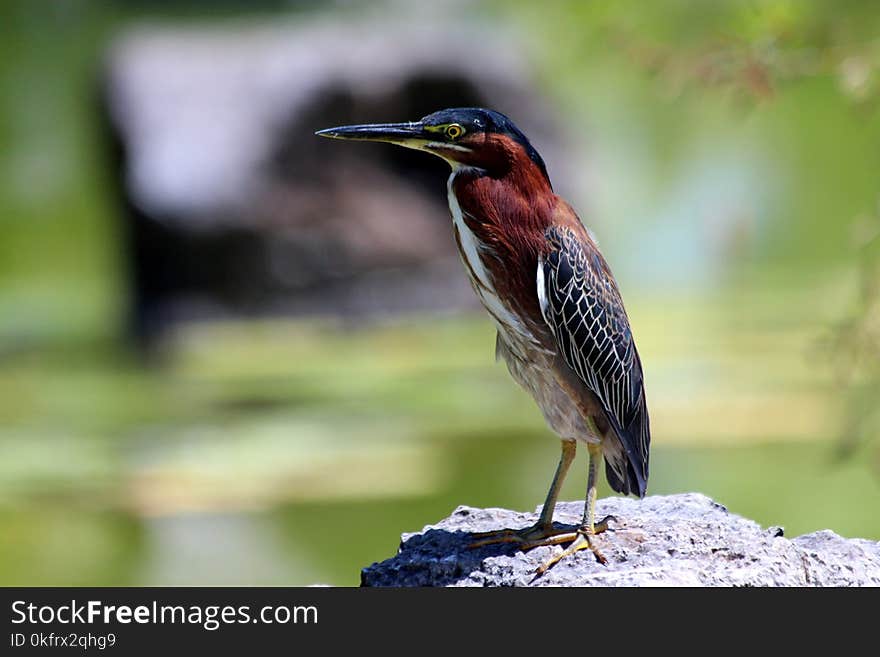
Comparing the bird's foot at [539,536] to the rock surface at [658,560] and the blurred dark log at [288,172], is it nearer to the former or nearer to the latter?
the rock surface at [658,560]

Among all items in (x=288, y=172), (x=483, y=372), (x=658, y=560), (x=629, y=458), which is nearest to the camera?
(x=658, y=560)

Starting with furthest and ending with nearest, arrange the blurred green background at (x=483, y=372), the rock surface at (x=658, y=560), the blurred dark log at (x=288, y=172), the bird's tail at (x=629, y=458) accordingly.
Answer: the blurred dark log at (x=288, y=172) → the blurred green background at (x=483, y=372) → the bird's tail at (x=629, y=458) → the rock surface at (x=658, y=560)

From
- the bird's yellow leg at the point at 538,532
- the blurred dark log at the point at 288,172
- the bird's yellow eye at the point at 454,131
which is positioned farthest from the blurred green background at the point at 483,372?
the bird's yellow eye at the point at 454,131

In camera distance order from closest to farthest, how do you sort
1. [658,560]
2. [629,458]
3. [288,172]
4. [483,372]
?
[658,560] → [629,458] → [483,372] → [288,172]

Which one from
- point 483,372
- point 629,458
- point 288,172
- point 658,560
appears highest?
point 288,172

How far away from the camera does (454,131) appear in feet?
5.34

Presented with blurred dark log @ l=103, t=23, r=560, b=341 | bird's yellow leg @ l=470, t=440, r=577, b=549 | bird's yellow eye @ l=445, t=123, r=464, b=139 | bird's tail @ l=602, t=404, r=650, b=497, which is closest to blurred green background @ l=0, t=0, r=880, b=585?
blurred dark log @ l=103, t=23, r=560, b=341

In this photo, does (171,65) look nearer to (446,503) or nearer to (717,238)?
(717,238)

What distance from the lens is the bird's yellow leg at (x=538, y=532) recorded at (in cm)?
167

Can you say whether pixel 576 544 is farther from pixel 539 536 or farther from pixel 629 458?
pixel 629 458

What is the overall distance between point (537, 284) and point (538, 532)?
310mm

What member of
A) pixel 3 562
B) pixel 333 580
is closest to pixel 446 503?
pixel 333 580

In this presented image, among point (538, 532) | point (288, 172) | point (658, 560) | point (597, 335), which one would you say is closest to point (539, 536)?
point (538, 532)

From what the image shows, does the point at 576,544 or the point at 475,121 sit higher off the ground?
the point at 475,121
